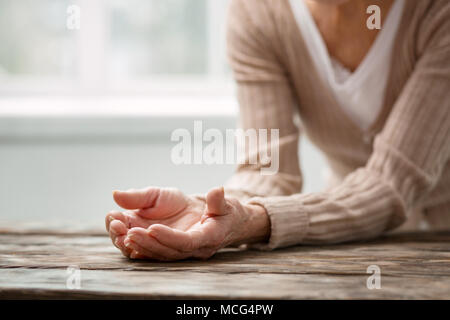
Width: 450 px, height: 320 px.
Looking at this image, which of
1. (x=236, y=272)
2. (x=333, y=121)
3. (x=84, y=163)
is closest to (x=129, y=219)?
(x=236, y=272)

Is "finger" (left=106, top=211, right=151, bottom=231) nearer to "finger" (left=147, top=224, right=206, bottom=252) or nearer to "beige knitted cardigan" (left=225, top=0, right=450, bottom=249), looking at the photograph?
"finger" (left=147, top=224, right=206, bottom=252)

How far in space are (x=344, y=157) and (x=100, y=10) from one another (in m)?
1.18

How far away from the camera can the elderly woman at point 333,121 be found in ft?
2.54

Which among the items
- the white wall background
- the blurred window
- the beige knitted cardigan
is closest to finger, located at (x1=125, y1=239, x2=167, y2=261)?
the beige knitted cardigan

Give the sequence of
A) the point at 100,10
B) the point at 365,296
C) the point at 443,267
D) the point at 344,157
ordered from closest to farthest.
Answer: the point at 365,296
the point at 443,267
the point at 344,157
the point at 100,10

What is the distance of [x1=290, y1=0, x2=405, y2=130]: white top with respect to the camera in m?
1.01

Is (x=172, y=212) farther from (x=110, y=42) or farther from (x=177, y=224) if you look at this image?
(x=110, y=42)

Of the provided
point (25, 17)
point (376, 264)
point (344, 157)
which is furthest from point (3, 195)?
point (376, 264)

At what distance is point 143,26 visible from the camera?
2.02 metres

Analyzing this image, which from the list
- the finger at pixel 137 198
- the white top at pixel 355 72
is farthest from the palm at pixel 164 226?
the white top at pixel 355 72

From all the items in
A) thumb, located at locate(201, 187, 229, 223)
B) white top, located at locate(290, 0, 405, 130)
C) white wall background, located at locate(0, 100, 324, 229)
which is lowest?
white wall background, located at locate(0, 100, 324, 229)

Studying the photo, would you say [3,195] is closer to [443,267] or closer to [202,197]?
[202,197]

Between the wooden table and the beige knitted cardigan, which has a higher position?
the beige knitted cardigan

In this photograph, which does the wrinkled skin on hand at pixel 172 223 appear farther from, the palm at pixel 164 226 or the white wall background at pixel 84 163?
the white wall background at pixel 84 163
